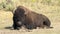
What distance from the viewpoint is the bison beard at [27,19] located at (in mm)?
13148

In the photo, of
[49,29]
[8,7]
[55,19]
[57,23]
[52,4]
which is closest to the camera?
[49,29]

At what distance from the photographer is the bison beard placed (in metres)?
13.1

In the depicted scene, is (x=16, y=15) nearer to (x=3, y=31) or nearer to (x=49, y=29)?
(x=3, y=31)

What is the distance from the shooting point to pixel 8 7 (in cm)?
1945

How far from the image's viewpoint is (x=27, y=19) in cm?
1372

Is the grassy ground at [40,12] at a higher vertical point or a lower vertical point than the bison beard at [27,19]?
lower

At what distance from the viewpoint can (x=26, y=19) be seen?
1366cm

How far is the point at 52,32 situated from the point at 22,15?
1.48 m

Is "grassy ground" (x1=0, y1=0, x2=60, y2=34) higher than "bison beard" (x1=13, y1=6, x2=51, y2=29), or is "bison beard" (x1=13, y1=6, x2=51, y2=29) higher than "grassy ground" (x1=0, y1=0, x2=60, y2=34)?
"bison beard" (x1=13, y1=6, x2=51, y2=29)

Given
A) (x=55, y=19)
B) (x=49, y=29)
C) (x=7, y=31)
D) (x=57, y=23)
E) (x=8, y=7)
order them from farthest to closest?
(x=8, y=7), (x=55, y=19), (x=57, y=23), (x=49, y=29), (x=7, y=31)

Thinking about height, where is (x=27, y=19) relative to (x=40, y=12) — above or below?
above

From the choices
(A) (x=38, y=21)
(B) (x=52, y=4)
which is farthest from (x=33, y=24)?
(B) (x=52, y=4)

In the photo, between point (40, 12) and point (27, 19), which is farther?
point (40, 12)

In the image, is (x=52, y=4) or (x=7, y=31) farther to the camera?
(x=52, y=4)
